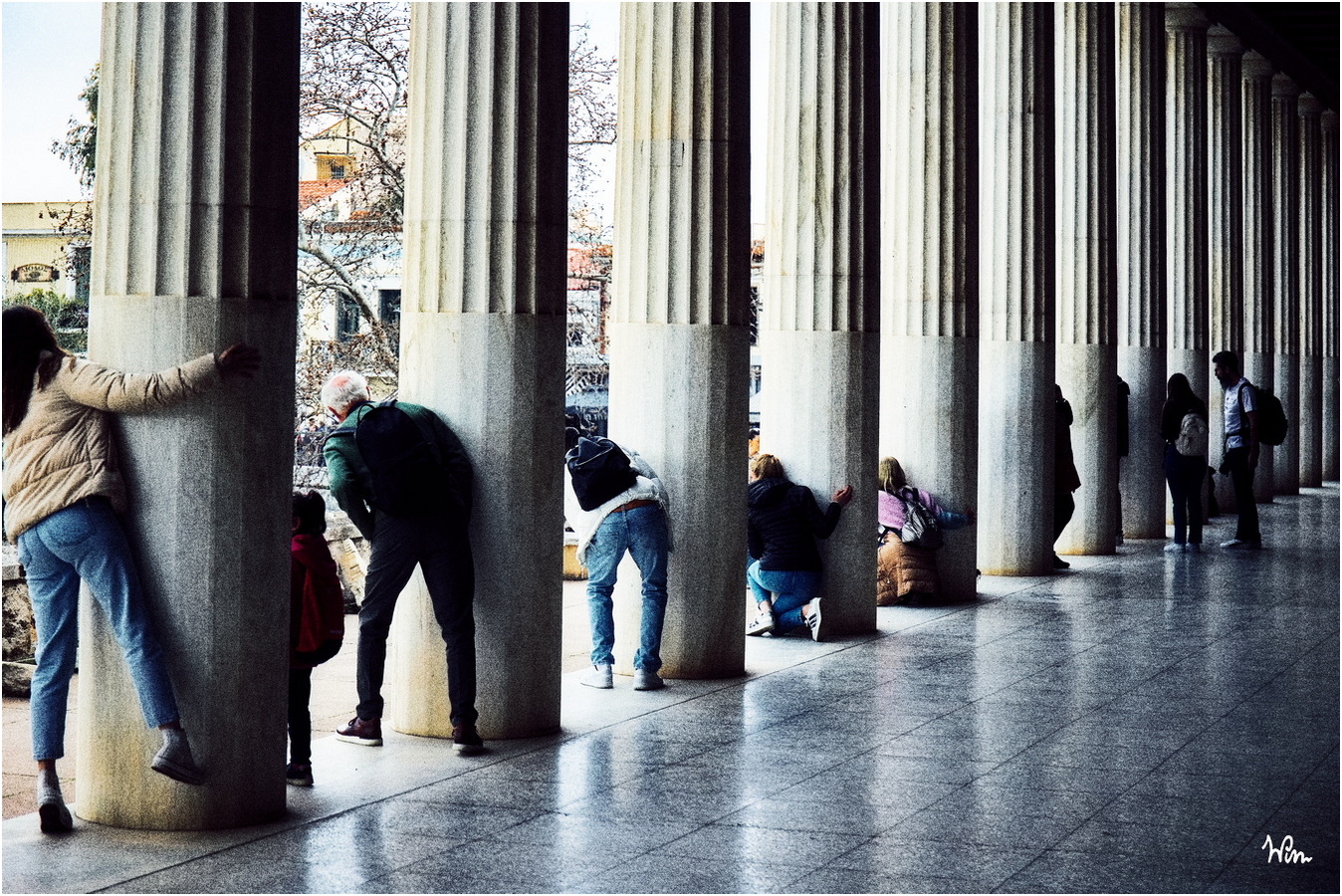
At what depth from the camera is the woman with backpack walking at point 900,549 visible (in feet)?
47.6

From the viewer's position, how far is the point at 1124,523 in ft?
70.5

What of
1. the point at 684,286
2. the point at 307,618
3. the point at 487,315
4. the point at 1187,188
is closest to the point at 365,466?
the point at 307,618

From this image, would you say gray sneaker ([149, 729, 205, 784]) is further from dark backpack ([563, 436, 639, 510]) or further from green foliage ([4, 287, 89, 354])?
green foliage ([4, 287, 89, 354])

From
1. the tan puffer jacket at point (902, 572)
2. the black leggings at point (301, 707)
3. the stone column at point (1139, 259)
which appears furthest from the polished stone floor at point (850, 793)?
the stone column at point (1139, 259)

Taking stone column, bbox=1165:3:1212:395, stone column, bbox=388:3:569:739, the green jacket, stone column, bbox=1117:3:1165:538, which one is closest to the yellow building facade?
stone column, bbox=388:3:569:739

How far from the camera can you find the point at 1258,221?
31484 mm

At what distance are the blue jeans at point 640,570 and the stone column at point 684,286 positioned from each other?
1.21 feet

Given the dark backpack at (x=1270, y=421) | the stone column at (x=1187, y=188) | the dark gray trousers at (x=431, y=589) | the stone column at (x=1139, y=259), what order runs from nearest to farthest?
the dark gray trousers at (x=431, y=589) → the stone column at (x=1139, y=259) → the dark backpack at (x=1270, y=421) → the stone column at (x=1187, y=188)

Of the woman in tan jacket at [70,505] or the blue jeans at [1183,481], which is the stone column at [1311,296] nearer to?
the blue jeans at [1183,481]

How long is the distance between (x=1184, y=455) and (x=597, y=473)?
11.5 metres

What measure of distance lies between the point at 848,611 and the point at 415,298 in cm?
511

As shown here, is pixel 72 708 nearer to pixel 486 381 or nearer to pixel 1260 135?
pixel 486 381

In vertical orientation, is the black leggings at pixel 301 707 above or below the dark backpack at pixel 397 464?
below

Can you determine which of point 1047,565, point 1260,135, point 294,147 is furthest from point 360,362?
point 1260,135
